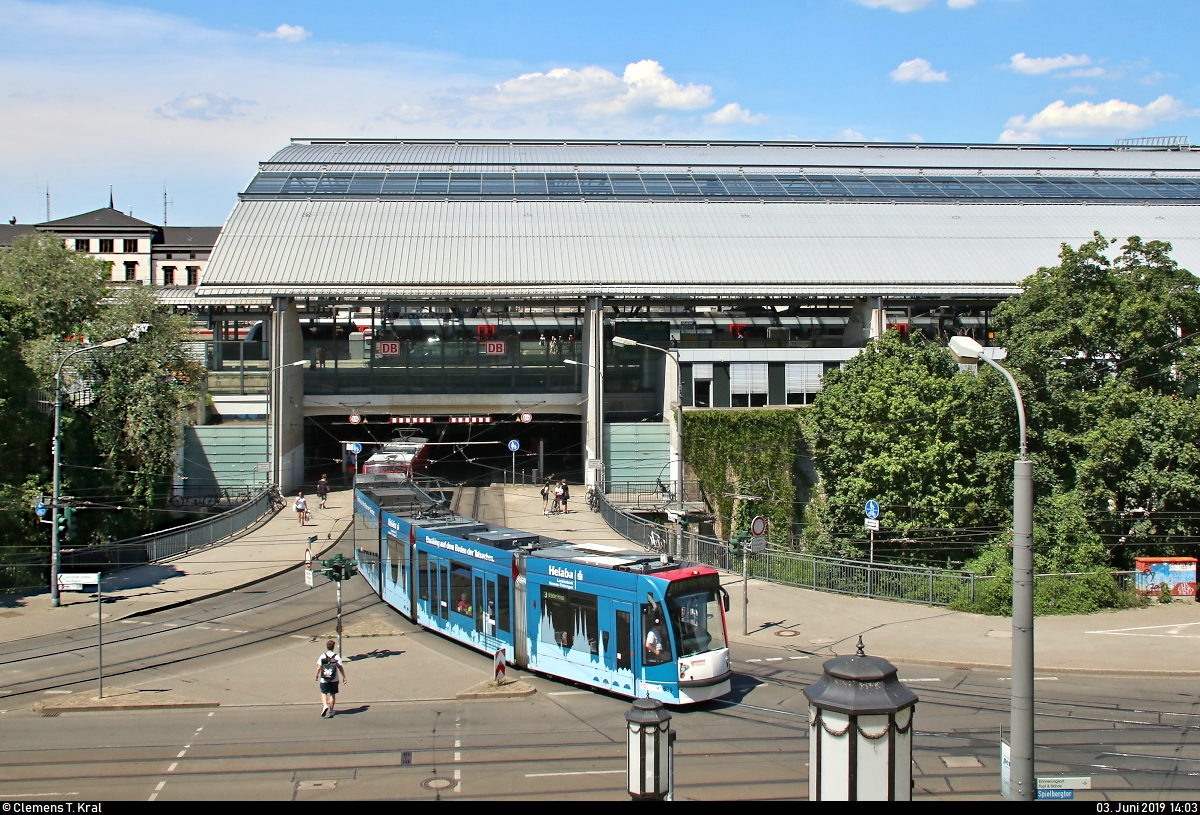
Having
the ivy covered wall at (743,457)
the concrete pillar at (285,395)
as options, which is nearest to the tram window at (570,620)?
the ivy covered wall at (743,457)

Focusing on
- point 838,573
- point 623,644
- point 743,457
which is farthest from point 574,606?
point 743,457

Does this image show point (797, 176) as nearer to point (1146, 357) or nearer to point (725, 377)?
point (725, 377)

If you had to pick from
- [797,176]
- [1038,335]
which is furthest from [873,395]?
[797,176]

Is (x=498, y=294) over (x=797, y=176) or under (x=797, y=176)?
under

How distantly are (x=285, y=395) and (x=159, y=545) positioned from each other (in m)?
13.7

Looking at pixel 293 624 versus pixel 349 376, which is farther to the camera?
pixel 349 376

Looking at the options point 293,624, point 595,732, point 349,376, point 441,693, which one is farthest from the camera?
point 349,376

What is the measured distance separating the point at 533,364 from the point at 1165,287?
3170 centimetres

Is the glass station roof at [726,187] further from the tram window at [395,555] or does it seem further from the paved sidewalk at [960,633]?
the paved sidewalk at [960,633]

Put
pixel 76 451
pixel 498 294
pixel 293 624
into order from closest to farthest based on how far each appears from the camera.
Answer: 1. pixel 293 624
2. pixel 76 451
3. pixel 498 294

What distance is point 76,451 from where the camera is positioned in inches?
1524

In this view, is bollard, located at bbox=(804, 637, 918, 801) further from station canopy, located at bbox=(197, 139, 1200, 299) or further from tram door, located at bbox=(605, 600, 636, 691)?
station canopy, located at bbox=(197, 139, 1200, 299)

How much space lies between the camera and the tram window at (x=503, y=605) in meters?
21.8

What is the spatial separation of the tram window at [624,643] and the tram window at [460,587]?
16.7 ft
